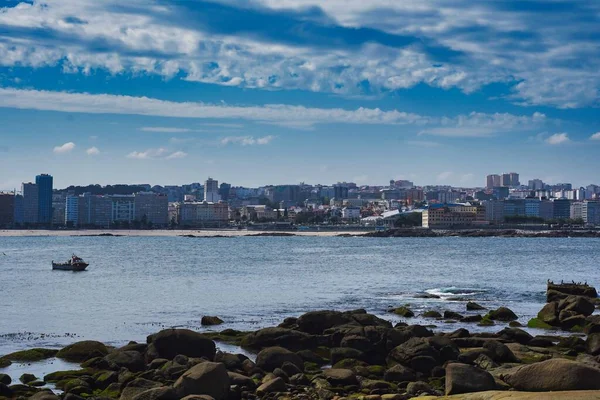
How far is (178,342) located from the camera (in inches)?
786

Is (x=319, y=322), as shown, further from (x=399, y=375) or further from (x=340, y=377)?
(x=340, y=377)

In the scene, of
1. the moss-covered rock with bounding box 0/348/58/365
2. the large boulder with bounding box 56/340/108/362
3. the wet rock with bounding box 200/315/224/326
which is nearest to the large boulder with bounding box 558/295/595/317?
the wet rock with bounding box 200/315/224/326

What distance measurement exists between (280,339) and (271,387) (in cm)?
575

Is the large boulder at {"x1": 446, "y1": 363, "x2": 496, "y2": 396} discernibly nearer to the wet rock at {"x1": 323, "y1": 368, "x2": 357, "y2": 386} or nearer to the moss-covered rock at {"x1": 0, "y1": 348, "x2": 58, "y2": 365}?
the wet rock at {"x1": 323, "y1": 368, "x2": 357, "y2": 386}

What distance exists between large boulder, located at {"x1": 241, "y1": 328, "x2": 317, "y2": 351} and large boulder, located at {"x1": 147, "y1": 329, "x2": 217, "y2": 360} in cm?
256

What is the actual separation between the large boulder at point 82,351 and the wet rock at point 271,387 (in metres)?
5.84

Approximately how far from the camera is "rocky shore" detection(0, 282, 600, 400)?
49.3 ft

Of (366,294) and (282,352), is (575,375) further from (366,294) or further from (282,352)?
(366,294)

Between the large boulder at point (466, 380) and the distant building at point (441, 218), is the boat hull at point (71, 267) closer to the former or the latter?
the large boulder at point (466, 380)

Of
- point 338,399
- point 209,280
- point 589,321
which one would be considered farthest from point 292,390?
point 209,280

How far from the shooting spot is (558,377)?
1402cm

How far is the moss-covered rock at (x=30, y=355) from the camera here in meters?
21.1

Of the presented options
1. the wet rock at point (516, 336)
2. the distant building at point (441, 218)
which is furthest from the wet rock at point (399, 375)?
the distant building at point (441, 218)

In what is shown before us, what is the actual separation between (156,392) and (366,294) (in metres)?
25.6
